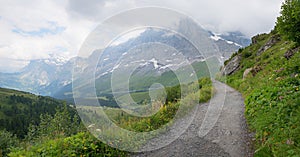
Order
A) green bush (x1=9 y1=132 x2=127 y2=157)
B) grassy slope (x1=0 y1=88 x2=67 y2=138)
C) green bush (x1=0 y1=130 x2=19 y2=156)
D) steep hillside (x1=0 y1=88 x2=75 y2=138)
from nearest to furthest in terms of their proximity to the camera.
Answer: green bush (x1=9 y1=132 x2=127 y2=157) < green bush (x1=0 y1=130 x2=19 y2=156) < steep hillside (x1=0 y1=88 x2=75 y2=138) < grassy slope (x1=0 y1=88 x2=67 y2=138)

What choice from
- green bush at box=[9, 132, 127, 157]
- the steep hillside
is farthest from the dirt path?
the steep hillside

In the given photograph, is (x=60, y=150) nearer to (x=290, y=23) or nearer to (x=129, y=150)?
(x=129, y=150)

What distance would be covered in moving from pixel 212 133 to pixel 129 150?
3.36 metres

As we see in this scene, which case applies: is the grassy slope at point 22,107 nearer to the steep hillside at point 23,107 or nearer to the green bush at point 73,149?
the steep hillside at point 23,107

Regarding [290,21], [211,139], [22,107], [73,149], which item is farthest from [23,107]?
[211,139]

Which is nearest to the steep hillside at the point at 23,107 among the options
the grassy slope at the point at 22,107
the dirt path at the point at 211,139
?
the grassy slope at the point at 22,107

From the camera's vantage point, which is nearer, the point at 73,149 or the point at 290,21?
the point at 73,149

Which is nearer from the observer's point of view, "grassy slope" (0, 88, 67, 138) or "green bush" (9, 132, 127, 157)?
"green bush" (9, 132, 127, 157)

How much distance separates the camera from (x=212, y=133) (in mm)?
9227

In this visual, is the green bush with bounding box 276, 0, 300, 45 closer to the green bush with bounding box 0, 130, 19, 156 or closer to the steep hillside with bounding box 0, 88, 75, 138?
the green bush with bounding box 0, 130, 19, 156

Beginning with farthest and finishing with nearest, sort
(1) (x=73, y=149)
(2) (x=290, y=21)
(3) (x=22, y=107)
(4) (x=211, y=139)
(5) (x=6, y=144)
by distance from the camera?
1. (3) (x=22, y=107)
2. (2) (x=290, y=21)
3. (5) (x=6, y=144)
4. (4) (x=211, y=139)
5. (1) (x=73, y=149)

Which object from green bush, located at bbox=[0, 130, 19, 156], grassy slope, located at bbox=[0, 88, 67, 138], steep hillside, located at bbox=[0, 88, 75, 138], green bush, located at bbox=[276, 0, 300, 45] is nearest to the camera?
green bush, located at bbox=[0, 130, 19, 156]

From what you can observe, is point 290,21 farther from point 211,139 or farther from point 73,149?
point 73,149

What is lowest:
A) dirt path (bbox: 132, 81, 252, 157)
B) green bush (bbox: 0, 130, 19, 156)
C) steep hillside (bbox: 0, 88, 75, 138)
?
green bush (bbox: 0, 130, 19, 156)
